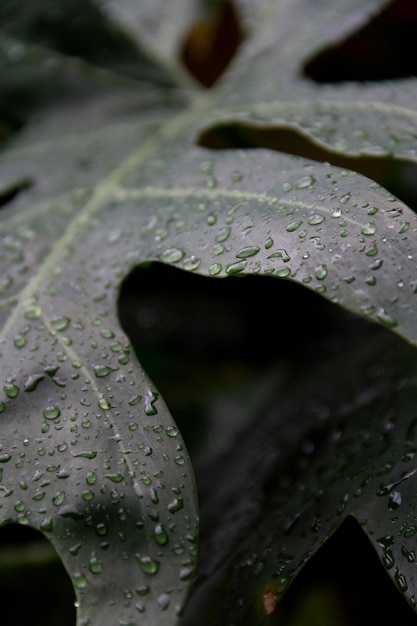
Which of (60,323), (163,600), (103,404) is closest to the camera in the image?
(163,600)

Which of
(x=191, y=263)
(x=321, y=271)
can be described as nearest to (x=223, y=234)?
(x=191, y=263)

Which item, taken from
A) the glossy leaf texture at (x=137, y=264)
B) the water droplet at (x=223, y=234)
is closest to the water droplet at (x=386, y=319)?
the glossy leaf texture at (x=137, y=264)

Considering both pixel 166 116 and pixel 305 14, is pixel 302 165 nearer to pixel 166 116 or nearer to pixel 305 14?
pixel 166 116

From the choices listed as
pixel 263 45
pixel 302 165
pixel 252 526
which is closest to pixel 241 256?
pixel 302 165

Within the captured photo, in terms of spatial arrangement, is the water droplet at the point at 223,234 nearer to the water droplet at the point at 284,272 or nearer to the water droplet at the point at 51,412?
the water droplet at the point at 284,272

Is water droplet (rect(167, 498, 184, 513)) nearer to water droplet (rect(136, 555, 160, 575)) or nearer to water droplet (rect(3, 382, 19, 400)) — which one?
water droplet (rect(136, 555, 160, 575))

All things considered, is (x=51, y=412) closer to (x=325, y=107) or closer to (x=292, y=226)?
(x=292, y=226)

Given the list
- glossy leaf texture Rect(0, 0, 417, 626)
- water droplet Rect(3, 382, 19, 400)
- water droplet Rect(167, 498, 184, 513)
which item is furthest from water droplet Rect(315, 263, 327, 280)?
water droplet Rect(3, 382, 19, 400)

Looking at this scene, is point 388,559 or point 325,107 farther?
point 325,107
